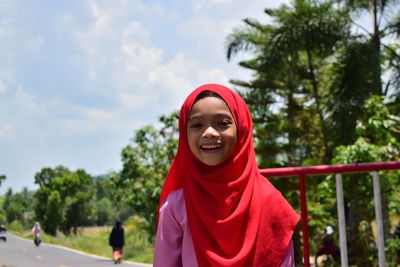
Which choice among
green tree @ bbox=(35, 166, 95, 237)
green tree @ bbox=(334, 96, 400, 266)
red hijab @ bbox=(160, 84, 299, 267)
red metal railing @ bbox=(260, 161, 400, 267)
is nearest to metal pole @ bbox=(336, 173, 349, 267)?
red metal railing @ bbox=(260, 161, 400, 267)

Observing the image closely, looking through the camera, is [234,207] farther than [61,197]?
No

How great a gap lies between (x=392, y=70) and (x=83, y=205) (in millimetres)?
34818

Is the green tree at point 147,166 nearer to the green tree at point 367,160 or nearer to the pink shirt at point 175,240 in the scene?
the green tree at point 367,160

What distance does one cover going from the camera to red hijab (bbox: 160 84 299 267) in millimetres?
1707

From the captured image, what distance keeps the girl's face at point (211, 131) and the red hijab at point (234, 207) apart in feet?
0.07

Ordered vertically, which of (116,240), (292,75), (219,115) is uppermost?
(292,75)

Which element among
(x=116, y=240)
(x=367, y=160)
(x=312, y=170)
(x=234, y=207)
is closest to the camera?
(x=234, y=207)

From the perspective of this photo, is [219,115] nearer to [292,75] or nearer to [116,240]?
[116,240]

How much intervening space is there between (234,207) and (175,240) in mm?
245

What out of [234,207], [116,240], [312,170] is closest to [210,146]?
[234,207]

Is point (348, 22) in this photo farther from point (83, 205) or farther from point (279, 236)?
point (83, 205)

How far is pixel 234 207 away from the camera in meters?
1.75

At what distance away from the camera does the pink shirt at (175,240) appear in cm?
178

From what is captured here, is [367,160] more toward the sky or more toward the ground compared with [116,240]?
more toward the sky
